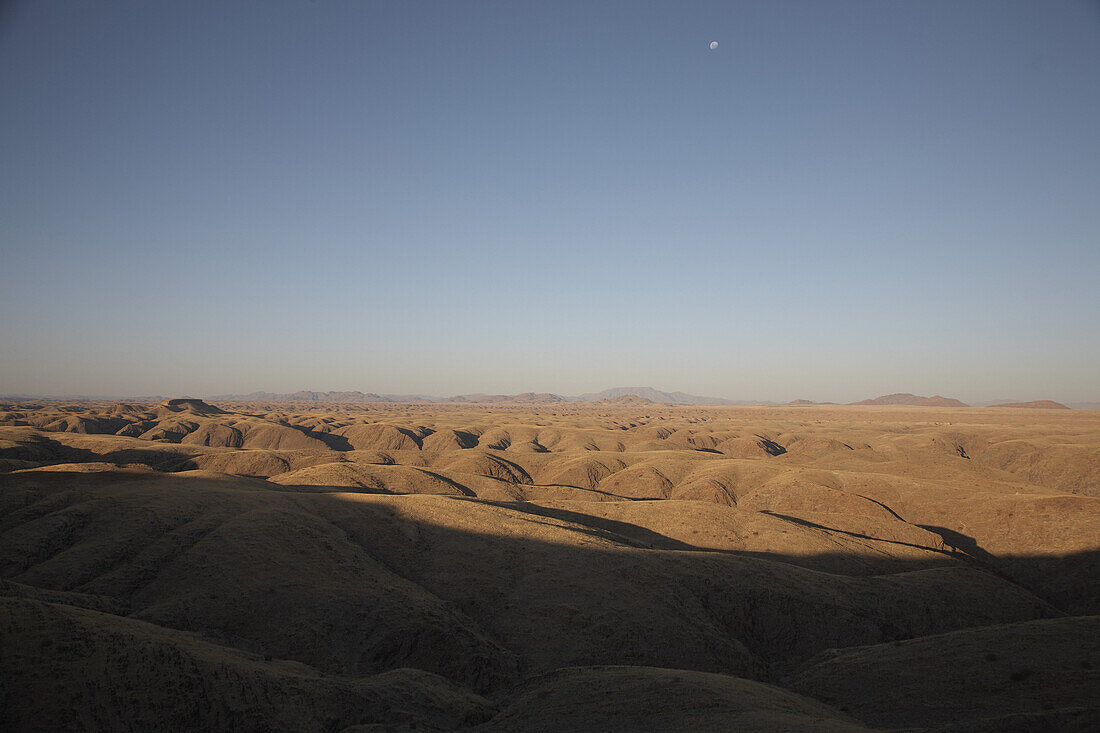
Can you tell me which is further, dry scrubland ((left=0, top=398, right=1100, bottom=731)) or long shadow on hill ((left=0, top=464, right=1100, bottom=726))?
long shadow on hill ((left=0, top=464, right=1100, bottom=726))

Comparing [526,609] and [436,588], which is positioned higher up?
[436,588]

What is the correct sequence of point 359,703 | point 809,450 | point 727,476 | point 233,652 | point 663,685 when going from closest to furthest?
point 359,703 < point 663,685 < point 233,652 < point 727,476 < point 809,450

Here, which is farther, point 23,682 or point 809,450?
point 809,450

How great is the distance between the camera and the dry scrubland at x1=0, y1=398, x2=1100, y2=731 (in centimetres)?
A: 1095

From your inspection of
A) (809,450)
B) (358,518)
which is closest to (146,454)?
(358,518)

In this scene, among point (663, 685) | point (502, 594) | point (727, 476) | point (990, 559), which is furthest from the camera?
point (727, 476)

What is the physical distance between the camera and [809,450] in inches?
3354

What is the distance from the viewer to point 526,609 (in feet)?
68.5

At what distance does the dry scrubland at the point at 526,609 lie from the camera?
11.0 metres

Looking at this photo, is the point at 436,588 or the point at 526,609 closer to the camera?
the point at 526,609

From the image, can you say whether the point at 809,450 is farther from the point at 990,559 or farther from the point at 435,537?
the point at 435,537

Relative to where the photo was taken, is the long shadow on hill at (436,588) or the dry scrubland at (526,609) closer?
the dry scrubland at (526,609)

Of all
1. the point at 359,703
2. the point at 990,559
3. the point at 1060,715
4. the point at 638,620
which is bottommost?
the point at 990,559

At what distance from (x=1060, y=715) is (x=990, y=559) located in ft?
116
